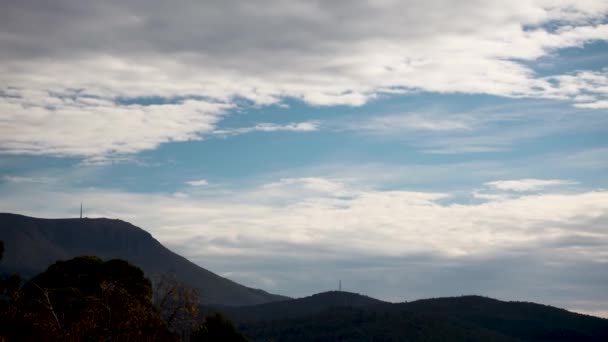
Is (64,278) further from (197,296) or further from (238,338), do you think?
(197,296)

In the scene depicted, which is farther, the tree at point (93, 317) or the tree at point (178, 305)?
the tree at point (178, 305)

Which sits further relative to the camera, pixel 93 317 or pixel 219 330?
pixel 219 330

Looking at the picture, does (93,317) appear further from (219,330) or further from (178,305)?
(219,330)

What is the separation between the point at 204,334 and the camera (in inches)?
2662

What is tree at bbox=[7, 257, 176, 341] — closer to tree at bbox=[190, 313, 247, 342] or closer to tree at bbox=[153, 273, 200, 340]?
tree at bbox=[153, 273, 200, 340]

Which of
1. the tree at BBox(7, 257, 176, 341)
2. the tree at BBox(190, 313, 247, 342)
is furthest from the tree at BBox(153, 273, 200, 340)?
the tree at BBox(190, 313, 247, 342)

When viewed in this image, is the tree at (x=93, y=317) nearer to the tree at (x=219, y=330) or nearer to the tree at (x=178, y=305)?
the tree at (x=178, y=305)

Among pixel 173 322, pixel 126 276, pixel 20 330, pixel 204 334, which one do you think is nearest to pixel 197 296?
pixel 173 322

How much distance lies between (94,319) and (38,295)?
3616 cm

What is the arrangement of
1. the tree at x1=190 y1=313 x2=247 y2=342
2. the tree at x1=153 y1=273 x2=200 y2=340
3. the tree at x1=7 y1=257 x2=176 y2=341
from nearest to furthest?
the tree at x1=7 y1=257 x2=176 y2=341 → the tree at x1=153 y1=273 x2=200 y2=340 → the tree at x1=190 y1=313 x2=247 y2=342

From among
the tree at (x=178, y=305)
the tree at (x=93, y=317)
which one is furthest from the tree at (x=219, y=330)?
the tree at (x=178, y=305)

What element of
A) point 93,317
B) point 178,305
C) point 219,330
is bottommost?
point 93,317

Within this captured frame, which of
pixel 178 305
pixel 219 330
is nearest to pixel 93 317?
pixel 178 305

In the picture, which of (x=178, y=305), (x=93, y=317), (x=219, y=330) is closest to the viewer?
(x=93, y=317)
